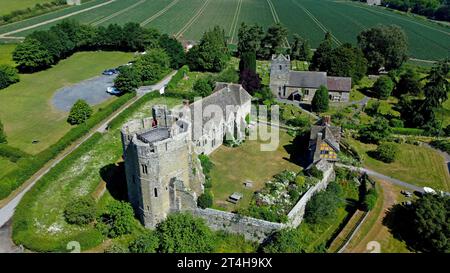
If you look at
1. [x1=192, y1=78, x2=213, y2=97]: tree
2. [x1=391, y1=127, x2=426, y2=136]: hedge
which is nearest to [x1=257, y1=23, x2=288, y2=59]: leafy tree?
[x1=192, y1=78, x2=213, y2=97]: tree

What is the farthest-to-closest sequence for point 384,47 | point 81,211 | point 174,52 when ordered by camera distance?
point 174,52
point 384,47
point 81,211

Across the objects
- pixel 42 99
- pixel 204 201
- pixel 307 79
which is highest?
pixel 307 79

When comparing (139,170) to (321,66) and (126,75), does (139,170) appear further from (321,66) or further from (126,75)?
(321,66)

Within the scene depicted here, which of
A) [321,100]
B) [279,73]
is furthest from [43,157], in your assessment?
[321,100]

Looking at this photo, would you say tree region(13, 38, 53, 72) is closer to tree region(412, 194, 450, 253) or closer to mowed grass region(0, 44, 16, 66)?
mowed grass region(0, 44, 16, 66)

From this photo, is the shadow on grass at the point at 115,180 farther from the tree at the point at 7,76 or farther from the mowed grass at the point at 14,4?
A: the mowed grass at the point at 14,4

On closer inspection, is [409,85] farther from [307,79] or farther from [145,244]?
[145,244]
